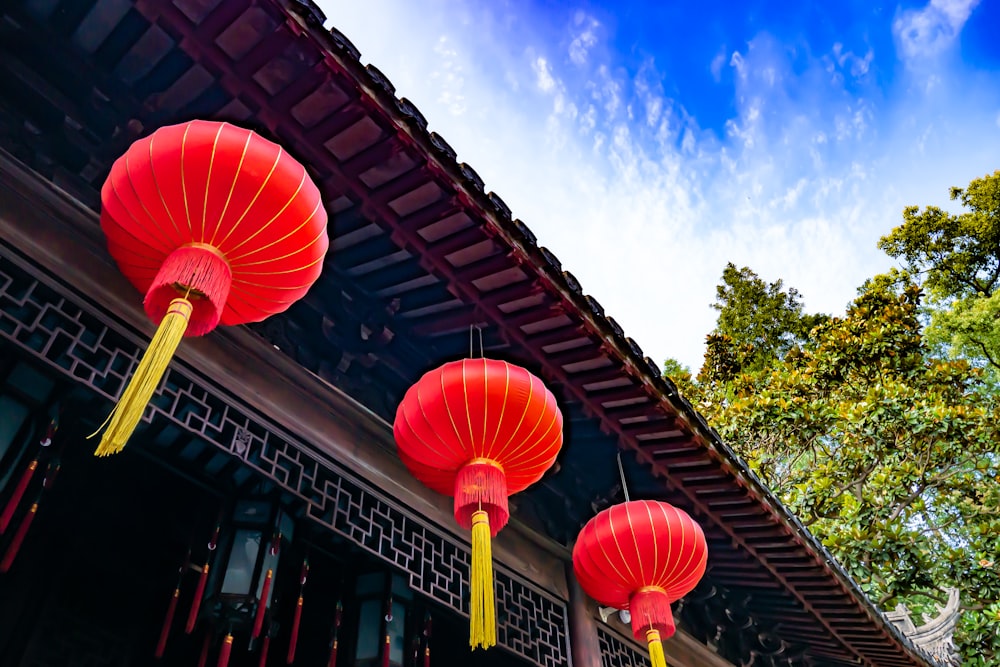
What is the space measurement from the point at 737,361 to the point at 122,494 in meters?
13.9

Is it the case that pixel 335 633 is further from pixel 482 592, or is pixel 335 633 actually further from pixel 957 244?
pixel 957 244

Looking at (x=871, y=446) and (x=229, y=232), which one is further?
(x=871, y=446)

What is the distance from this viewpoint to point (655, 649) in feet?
13.4

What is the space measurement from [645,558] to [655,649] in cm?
50

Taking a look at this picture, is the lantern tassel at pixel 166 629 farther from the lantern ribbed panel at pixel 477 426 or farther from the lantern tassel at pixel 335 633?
the lantern ribbed panel at pixel 477 426

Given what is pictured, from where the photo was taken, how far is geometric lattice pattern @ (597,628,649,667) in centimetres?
521

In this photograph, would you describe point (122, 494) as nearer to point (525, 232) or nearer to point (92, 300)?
point (92, 300)

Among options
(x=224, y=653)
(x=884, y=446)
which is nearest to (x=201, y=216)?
(x=224, y=653)

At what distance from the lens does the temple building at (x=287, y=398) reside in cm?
311

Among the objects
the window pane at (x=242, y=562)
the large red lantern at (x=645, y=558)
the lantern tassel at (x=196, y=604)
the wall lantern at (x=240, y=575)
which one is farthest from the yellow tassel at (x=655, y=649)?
the lantern tassel at (x=196, y=604)

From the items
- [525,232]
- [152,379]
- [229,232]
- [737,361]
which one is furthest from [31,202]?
[737,361]

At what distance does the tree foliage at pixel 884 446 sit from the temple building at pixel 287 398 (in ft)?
19.8

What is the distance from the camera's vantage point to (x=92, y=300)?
3.29 metres

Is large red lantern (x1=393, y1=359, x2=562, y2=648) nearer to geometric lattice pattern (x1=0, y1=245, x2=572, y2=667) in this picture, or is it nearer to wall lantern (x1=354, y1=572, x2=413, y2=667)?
geometric lattice pattern (x1=0, y1=245, x2=572, y2=667)
